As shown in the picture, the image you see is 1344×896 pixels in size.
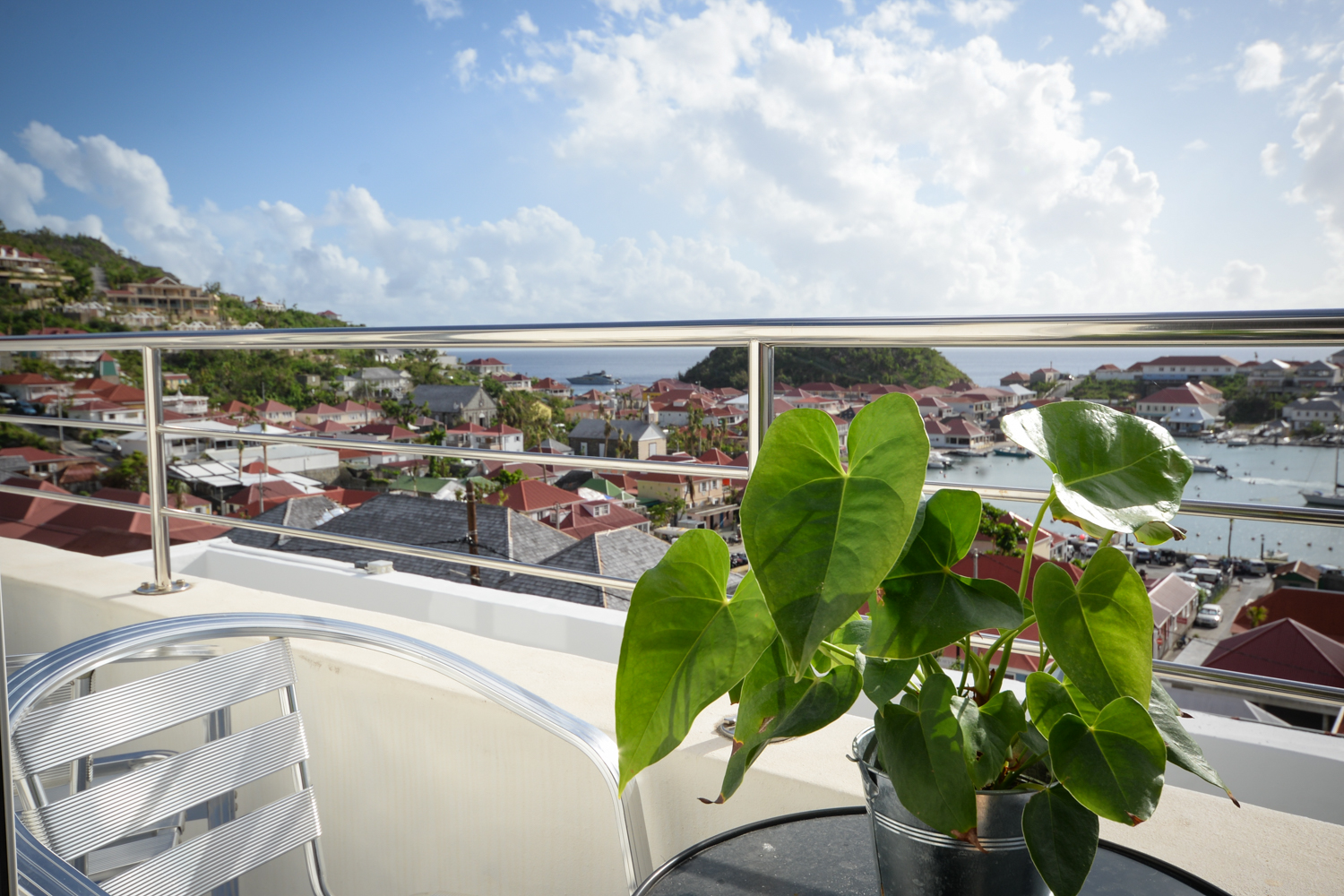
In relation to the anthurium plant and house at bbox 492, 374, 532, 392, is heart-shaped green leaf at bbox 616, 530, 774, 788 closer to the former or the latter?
the anthurium plant

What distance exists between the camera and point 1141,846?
86 cm

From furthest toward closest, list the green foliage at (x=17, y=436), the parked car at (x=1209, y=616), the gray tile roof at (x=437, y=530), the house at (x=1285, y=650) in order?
the gray tile roof at (x=437, y=530), the green foliage at (x=17, y=436), the house at (x=1285, y=650), the parked car at (x=1209, y=616)

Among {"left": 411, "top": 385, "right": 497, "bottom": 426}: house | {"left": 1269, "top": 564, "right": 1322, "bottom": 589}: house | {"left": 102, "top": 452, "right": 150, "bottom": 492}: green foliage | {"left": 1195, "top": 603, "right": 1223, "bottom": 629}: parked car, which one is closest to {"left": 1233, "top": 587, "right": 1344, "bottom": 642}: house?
{"left": 1269, "top": 564, "right": 1322, "bottom": 589}: house

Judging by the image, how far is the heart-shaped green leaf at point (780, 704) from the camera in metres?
0.48

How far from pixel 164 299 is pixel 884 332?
765 centimetres

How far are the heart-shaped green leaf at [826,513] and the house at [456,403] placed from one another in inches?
124

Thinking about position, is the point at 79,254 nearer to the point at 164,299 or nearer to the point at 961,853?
the point at 961,853

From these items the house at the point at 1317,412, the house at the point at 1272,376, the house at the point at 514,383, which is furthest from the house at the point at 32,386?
the house at the point at 1317,412

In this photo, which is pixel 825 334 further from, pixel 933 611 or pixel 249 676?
pixel 249 676

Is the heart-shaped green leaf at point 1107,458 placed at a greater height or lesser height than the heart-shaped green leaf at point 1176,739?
greater

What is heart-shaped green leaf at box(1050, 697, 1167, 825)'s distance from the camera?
431mm

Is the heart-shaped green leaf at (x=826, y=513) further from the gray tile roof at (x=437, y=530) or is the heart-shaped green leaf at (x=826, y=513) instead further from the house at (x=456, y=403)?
the house at (x=456, y=403)

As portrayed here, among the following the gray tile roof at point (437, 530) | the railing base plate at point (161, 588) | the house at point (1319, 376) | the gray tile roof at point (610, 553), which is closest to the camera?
the house at point (1319, 376)

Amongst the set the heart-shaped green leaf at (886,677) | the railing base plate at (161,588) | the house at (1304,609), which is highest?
the heart-shaped green leaf at (886,677)
